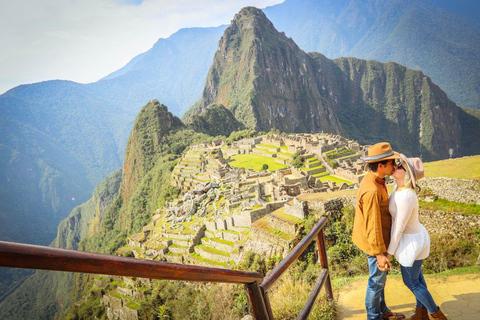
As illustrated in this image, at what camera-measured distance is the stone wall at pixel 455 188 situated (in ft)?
26.2

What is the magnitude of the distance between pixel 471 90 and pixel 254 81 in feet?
490

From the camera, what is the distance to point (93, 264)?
101cm

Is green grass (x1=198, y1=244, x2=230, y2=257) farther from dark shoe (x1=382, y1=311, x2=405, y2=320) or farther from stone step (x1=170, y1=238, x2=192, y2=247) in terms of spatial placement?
dark shoe (x1=382, y1=311, x2=405, y2=320)

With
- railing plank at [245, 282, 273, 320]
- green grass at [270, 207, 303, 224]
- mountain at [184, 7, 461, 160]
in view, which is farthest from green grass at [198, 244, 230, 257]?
mountain at [184, 7, 461, 160]

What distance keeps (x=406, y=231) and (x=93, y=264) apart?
10.1 feet

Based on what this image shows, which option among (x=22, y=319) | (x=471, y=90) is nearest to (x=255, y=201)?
(x=22, y=319)

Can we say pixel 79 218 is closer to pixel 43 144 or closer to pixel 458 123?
pixel 43 144

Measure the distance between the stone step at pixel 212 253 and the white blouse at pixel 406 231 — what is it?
1113 cm

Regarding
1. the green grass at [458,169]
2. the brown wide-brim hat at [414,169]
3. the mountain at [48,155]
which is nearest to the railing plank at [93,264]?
the brown wide-brim hat at [414,169]

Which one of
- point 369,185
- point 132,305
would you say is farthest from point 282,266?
point 132,305

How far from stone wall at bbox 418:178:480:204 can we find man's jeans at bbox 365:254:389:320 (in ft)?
23.3

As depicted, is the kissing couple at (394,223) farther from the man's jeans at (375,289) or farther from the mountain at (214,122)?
the mountain at (214,122)

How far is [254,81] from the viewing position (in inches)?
5123

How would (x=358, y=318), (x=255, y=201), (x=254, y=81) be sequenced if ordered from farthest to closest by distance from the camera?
(x=254, y=81) < (x=255, y=201) < (x=358, y=318)
